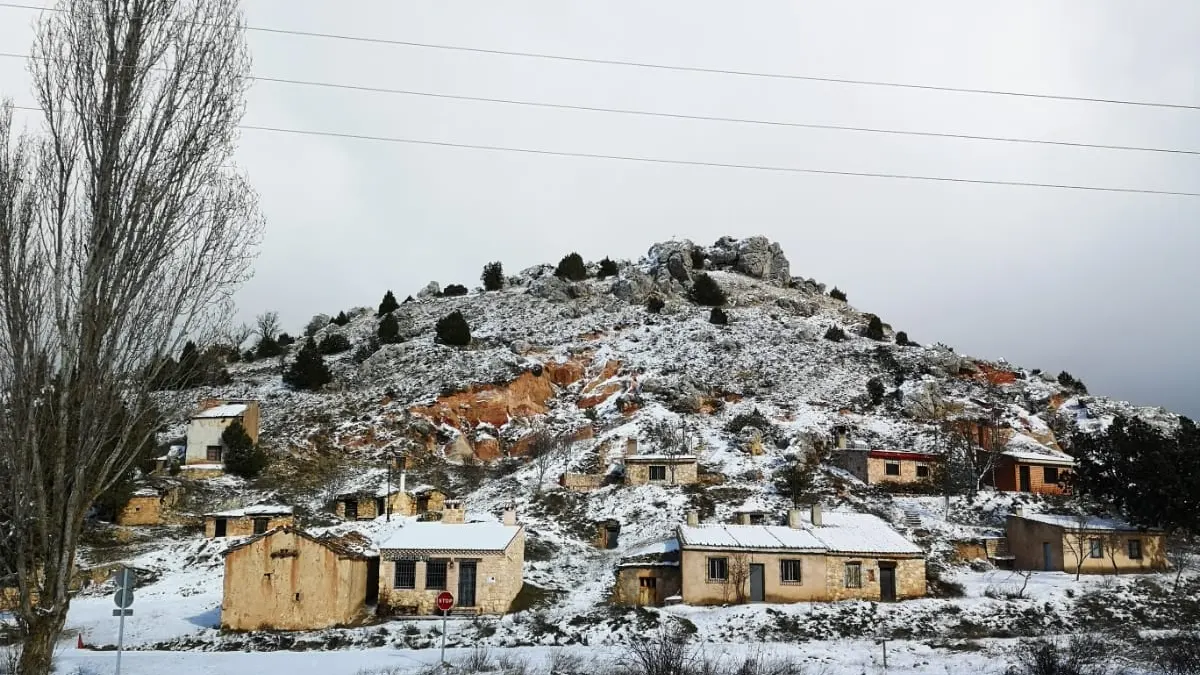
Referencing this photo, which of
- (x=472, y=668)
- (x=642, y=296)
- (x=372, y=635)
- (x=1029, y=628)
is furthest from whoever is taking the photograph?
(x=642, y=296)

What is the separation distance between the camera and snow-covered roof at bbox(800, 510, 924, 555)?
36938mm

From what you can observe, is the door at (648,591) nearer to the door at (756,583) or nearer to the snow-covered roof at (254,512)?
the door at (756,583)

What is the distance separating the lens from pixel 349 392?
72.6 metres

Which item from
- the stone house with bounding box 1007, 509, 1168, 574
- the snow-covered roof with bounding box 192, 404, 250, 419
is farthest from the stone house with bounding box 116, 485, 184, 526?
the stone house with bounding box 1007, 509, 1168, 574

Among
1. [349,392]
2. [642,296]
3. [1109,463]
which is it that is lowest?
[1109,463]

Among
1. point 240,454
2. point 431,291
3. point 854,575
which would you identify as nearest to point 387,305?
point 431,291

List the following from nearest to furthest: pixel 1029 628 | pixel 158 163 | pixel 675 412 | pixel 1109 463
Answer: pixel 158 163, pixel 1029 628, pixel 1109 463, pixel 675 412

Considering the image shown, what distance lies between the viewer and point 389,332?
3433 inches

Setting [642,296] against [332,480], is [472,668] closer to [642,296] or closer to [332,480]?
[332,480]

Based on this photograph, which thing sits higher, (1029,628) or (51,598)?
(51,598)

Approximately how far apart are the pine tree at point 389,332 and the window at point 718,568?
5542 cm

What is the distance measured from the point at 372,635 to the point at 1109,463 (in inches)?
1449

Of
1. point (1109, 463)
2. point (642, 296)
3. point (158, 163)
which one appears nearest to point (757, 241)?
point (642, 296)

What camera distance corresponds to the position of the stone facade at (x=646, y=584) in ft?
118
